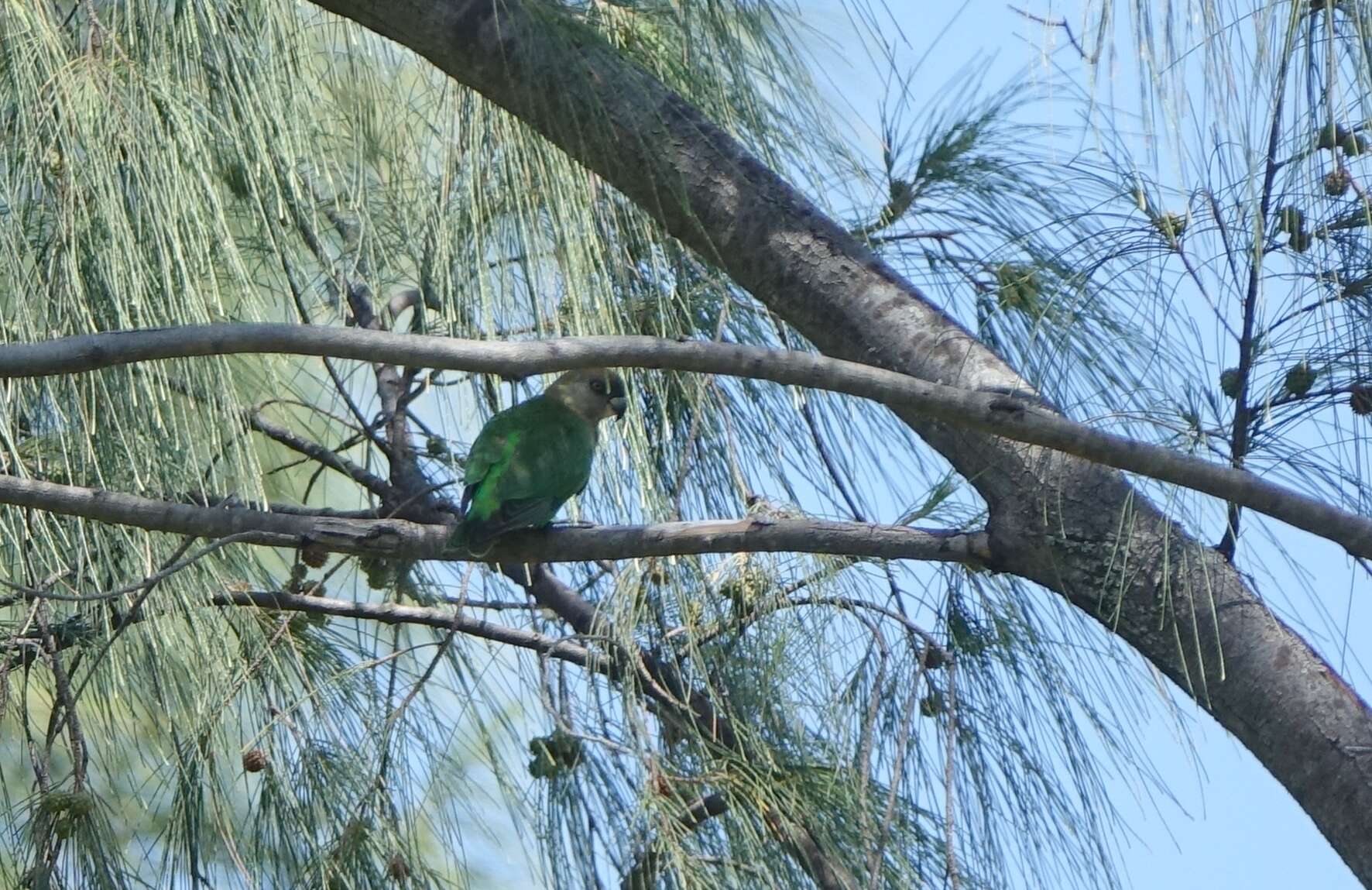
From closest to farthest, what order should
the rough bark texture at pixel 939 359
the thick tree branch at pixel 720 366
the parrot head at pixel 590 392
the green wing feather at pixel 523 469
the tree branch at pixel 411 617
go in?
the thick tree branch at pixel 720 366 → the rough bark texture at pixel 939 359 → the green wing feather at pixel 523 469 → the tree branch at pixel 411 617 → the parrot head at pixel 590 392

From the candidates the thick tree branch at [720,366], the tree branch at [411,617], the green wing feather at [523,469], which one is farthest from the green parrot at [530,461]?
the thick tree branch at [720,366]

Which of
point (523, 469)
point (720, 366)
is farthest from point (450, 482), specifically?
point (720, 366)

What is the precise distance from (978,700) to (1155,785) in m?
0.22

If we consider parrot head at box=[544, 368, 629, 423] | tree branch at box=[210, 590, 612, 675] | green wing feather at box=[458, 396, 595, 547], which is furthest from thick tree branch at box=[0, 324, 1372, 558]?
parrot head at box=[544, 368, 629, 423]

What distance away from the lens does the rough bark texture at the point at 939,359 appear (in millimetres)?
1447

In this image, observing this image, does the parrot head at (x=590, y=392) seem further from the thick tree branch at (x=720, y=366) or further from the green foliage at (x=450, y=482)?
the thick tree branch at (x=720, y=366)

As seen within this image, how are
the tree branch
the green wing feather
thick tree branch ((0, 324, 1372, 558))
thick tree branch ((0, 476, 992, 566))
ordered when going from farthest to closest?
the tree branch < the green wing feather < thick tree branch ((0, 476, 992, 566)) < thick tree branch ((0, 324, 1372, 558))

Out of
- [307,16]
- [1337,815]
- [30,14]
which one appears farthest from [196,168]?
[1337,815]

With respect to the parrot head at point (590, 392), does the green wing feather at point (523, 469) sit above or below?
below

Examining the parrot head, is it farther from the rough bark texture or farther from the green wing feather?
the rough bark texture

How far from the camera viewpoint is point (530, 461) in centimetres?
186

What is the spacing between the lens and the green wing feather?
180 cm

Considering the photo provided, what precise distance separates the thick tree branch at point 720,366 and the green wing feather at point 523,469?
63 centimetres

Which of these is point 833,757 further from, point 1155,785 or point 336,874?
point 336,874
